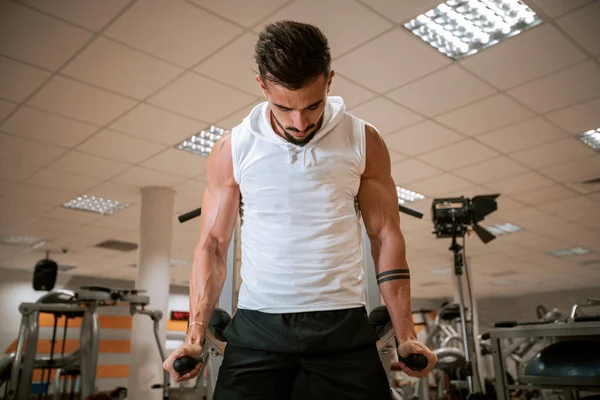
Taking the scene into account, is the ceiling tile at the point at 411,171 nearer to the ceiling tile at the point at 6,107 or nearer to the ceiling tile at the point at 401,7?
the ceiling tile at the point at 401,7

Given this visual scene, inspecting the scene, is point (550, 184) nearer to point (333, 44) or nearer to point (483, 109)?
point (483, 109)

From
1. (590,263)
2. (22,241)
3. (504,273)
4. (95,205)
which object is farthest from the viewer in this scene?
(504,273)

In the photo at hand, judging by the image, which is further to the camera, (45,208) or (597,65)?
(45,208)

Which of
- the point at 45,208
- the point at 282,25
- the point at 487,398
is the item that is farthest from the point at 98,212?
the point at 282,25

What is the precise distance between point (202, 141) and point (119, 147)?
2.77 feet

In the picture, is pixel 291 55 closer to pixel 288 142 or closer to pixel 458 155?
pixel 288 142

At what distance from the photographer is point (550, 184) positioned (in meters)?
6.18

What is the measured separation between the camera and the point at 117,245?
30.0 ft

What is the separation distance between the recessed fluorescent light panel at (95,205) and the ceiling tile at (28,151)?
134 centimetres

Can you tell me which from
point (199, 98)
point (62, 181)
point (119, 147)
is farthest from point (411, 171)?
point (62, 181)

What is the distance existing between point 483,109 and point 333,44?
172 cm

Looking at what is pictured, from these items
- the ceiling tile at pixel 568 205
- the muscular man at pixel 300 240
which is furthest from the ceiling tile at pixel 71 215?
the ceiling tile at pixel 568 205

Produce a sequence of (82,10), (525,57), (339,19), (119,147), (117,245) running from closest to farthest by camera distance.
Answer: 1. (82,10)
2. (339,19)
3. (525,57)
4. (119,147)
5. (117,245)

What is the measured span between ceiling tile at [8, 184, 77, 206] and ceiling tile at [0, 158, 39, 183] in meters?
0.28
